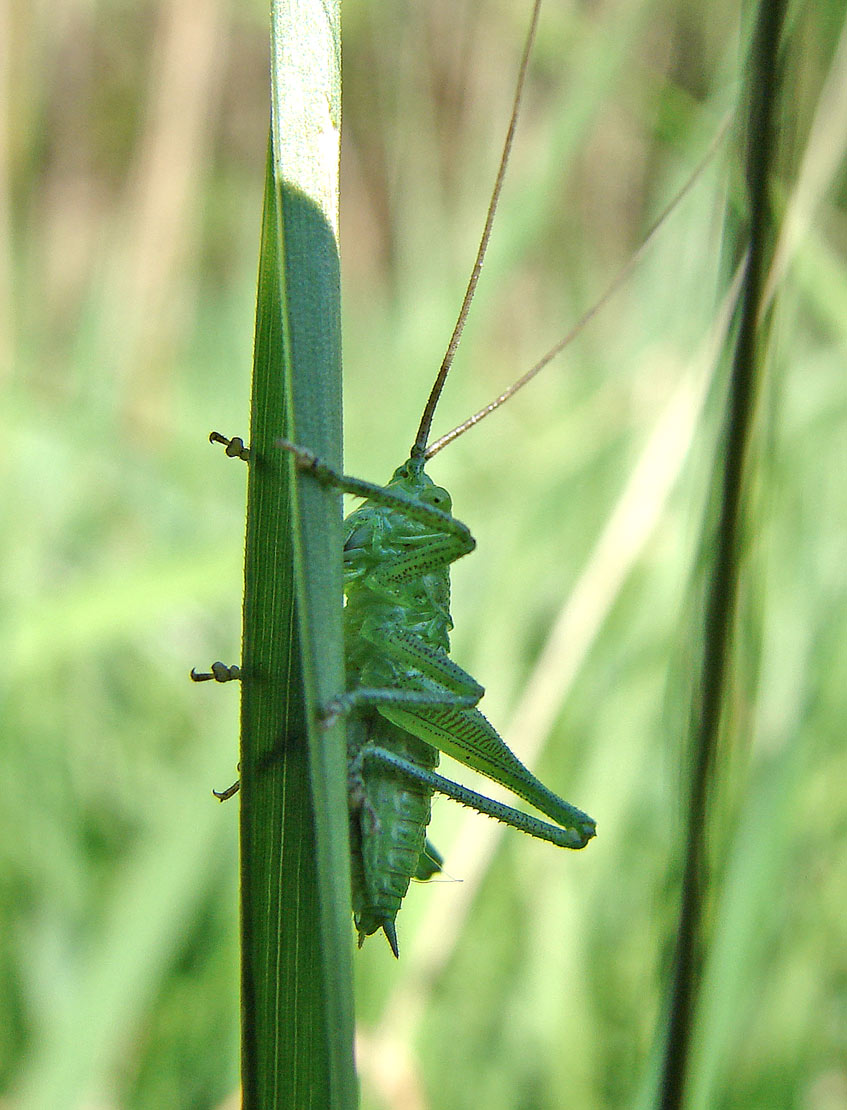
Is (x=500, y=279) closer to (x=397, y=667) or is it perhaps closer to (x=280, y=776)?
(x=397, y=667)

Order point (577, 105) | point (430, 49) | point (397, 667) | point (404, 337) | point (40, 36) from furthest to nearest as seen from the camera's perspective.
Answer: point (430, 49) < point (404, 337) < point (40, 36) < point (577, 105) < point (397, 667)

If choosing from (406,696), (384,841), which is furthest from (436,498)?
(384,841)

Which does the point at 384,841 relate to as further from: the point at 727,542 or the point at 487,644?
the point at 487,644

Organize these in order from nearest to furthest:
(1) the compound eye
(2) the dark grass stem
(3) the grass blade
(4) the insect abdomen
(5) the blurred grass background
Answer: (2) the dark grass stem
(3) the grass blade
(4) the insect abdomen
(1) the compound eye
(5) the blurred grass background

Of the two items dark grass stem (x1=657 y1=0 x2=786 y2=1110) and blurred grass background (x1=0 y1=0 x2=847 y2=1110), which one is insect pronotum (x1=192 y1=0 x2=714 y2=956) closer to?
blurred grass background (x1=0 y1=0 x2=847 y2=1110)

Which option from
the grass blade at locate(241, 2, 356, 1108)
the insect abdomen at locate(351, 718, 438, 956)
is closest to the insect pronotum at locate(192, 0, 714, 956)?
the insect abdomen at locate(351, 718, 438, 956)

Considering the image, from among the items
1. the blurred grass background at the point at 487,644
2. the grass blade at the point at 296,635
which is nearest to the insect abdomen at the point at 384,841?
the blurred grass background at the point at 487,644

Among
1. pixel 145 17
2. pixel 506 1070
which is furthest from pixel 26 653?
pixel 145 17
